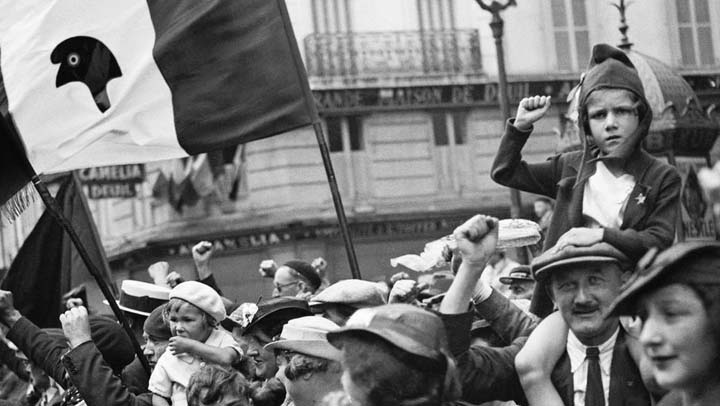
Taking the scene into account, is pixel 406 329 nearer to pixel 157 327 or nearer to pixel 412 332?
pixel 412 332

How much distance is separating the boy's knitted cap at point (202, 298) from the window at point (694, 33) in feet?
92.5

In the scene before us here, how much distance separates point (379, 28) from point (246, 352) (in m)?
27.1

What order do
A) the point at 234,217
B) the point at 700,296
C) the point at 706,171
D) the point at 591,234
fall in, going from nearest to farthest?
the point at 706,171 < the point at 700,296 < the point at 591,234 < the point at 234,217

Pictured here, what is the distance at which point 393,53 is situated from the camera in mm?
34438

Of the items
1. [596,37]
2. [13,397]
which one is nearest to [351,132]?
[596,37]

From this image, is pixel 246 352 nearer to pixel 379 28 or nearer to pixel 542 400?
pixel 542 400

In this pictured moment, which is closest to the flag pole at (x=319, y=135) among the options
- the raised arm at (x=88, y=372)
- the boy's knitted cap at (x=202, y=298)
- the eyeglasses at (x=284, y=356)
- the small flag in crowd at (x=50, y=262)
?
the boy's knitted cap at (x=202, y=298)

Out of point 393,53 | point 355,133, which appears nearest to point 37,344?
point 355,133

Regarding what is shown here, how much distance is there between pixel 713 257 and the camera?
4.20 m

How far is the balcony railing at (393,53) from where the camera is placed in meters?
33.9

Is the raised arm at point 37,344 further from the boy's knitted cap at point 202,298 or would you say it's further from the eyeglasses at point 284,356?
the eyeglasses at point 284,356

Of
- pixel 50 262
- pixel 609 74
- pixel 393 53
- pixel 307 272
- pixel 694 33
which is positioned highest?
pixel 609 74

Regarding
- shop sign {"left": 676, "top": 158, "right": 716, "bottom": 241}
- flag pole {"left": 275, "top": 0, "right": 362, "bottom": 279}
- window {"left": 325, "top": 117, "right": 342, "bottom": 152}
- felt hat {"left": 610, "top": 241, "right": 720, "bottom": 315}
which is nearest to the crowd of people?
felt hat {"left": 610, "top": 241, "right": 720, "bottom": 315}

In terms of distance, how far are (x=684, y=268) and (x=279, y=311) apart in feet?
12.8
